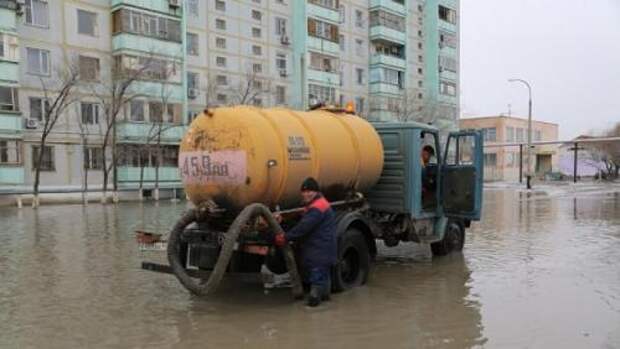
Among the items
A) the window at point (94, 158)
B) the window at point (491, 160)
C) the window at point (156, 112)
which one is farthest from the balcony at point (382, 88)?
the window at point (491, 160)

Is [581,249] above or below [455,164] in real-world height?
below

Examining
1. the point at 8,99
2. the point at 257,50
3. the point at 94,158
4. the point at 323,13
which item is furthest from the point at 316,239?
the point at 323,13

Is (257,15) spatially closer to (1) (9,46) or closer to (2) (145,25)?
(2) (145,25)

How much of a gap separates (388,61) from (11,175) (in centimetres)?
3533

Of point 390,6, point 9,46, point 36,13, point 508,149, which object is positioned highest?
point 390,6

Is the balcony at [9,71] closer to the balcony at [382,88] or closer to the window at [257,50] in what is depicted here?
the window at [257,50]

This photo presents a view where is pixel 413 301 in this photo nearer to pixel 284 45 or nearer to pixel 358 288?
pixel 358 288

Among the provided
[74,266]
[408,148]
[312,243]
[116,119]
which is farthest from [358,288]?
[116,119]

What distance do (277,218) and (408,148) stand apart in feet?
10.1

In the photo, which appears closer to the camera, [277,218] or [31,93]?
[277,218]

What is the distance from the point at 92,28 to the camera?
109 ft

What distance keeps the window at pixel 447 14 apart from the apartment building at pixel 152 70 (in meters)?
13.9

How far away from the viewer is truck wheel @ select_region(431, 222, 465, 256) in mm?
10680

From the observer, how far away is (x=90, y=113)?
108 feet
